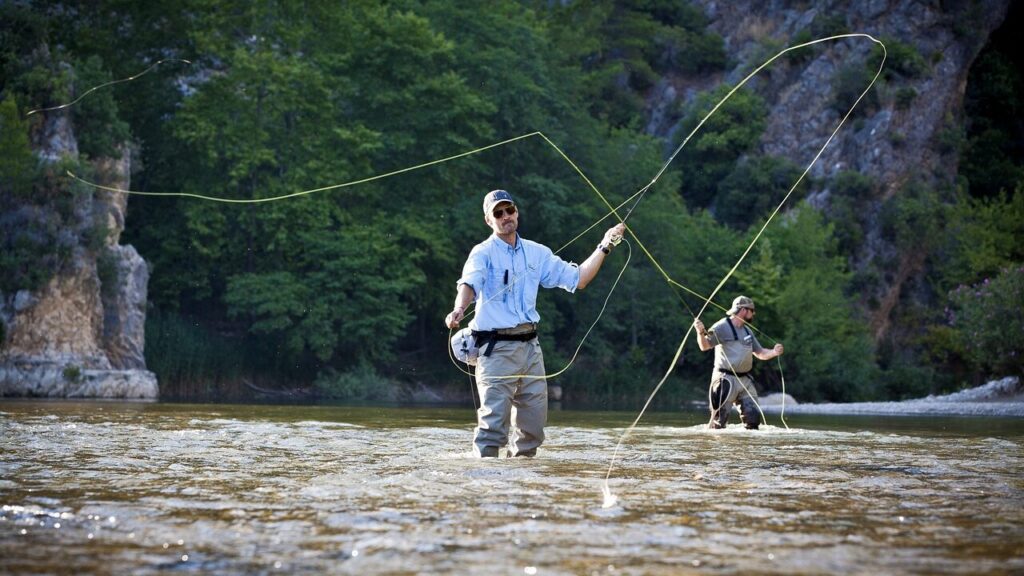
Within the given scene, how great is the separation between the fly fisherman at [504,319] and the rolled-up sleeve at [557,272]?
0.04 ft

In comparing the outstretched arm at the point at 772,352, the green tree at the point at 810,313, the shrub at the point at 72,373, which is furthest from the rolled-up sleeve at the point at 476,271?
the green tree at the point at 810,313

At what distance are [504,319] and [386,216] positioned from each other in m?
33.3

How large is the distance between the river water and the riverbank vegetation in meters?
25.3

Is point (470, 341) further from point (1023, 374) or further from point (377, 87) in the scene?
point (377, 87)

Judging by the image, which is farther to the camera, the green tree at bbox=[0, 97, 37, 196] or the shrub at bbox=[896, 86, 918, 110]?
the shrub at bbox=[896, 86, 918, 110]

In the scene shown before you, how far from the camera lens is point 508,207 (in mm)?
9695

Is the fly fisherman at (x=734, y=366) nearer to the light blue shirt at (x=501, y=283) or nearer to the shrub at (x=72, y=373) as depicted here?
the light blue shirt at (x=501, y=283)

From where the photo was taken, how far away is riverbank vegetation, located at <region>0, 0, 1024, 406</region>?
3931cm

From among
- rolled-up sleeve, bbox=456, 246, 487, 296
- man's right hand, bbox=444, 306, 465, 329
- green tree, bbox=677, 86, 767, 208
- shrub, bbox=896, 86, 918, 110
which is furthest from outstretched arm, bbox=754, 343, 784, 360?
green tree, bbox=677, 86, 767, 208

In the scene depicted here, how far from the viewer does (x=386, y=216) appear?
42625 mm

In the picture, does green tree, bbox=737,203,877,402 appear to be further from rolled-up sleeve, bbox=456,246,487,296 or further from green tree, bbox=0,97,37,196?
rolled-up sleeve, bbox=456,246,487,296

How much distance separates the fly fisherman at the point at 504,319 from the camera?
9.61 metres

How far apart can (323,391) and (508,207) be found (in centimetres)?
3078

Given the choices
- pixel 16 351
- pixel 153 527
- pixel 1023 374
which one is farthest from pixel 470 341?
pixel 1023 374
